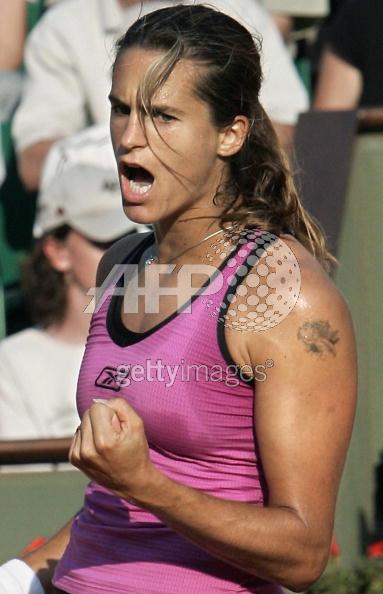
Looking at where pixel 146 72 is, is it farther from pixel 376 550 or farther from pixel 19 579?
pixel 376 550

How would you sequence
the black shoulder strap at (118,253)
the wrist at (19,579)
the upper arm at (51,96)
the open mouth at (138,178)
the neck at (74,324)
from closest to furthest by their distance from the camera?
the open mouth at (138,178) < the wrist at (19,579) < the black shoulder strap at (118,253) < the neck at (74,324) < the upper arm at (51,96)

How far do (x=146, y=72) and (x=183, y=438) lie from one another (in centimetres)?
61

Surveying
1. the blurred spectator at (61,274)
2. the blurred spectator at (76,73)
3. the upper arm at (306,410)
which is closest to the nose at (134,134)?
the upper arm at (306,410)

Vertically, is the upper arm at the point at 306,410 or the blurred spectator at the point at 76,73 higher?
the upper arm at the point at 306,410

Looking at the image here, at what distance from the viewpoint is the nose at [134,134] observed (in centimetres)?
211

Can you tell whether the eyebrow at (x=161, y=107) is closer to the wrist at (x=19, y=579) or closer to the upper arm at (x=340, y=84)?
the wrist at (x=19, y=579)

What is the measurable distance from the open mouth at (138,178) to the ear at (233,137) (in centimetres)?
14

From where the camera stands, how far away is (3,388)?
4.17 meters

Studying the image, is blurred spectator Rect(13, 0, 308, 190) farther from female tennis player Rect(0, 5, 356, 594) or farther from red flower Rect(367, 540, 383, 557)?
female tennis player Rect(0, 5, 356, 594)

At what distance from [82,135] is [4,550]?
150 cm

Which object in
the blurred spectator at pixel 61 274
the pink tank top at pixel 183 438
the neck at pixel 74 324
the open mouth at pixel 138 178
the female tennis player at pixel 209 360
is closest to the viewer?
the female tennis player at pixel 209 360

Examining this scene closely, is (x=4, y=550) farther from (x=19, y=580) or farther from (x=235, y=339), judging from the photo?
(x=235, y=339)

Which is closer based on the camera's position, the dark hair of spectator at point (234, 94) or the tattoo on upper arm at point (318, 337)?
the tattoo on upper arm at point (318, 337)

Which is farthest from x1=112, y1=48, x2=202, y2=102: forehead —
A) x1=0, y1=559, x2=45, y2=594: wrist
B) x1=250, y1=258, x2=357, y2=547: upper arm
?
x1=0, y1=559, x2=45, y2=594: wrist
